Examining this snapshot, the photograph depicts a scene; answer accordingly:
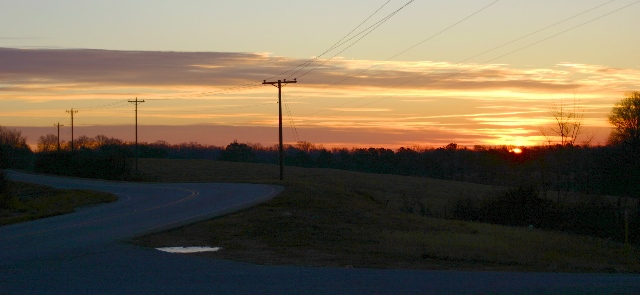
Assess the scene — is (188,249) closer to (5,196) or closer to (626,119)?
(5,196)

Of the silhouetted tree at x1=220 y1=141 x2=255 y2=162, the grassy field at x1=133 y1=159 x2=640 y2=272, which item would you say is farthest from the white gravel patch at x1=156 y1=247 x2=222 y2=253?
the silhouetted tree at x1=220 y1=141 x2=255 y2=162

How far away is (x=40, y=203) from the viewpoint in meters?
44.5

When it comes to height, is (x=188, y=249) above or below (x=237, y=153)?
below

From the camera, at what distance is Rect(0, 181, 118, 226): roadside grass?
102 feet

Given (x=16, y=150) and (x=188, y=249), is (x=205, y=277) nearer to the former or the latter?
(x=188, y=249)

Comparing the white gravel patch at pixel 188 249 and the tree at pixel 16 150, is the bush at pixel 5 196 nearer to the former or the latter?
the white gravel patch at pixel 188 249

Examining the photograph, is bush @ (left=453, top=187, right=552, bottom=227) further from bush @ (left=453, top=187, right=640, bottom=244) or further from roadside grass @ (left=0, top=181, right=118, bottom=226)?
roadside grass @ (left=0, top=181, right=118, bottom=226)

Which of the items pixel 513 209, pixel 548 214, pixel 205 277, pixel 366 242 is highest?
pixel 205 277

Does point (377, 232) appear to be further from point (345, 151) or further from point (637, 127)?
point (345, 151)

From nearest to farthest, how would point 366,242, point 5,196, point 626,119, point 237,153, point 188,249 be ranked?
point 188,249 → point 366,242 → point 5,196 → point 626,119 → point 237,153

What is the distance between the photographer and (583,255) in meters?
26.4

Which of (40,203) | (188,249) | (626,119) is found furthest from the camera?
(626,119)

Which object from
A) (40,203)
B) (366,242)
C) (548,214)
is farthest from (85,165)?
(366,242)

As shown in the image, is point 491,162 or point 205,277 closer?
point 205,277
